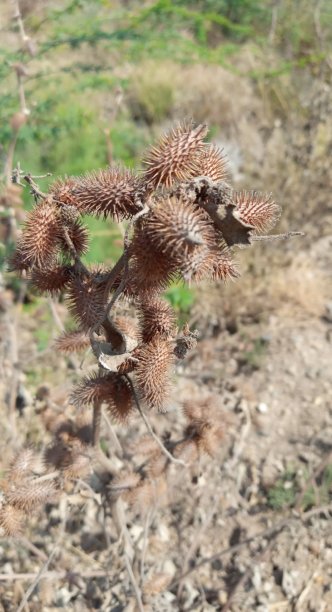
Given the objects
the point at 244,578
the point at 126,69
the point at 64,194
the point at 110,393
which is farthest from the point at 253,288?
the point at 126,69

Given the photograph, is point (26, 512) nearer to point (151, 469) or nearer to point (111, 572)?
point (151, 469)

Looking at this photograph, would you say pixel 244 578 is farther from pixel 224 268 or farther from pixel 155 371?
pixel 224 268

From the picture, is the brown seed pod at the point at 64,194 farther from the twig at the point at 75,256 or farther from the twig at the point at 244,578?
the twig at the point at 244,578

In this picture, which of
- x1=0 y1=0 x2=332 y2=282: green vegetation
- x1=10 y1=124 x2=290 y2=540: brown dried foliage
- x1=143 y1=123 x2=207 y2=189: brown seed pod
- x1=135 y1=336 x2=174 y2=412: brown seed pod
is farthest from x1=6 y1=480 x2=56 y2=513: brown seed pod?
x1=0 y1=0 x2=332 y2=282: green vegetation

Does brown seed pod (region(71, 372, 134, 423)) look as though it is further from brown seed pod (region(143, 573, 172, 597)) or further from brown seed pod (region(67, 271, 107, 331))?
brown seed pod (region(143, 573, 172, 597))

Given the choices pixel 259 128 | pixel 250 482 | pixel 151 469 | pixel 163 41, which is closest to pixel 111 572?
Answer: pixel 151 469

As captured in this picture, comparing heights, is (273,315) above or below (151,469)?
below
